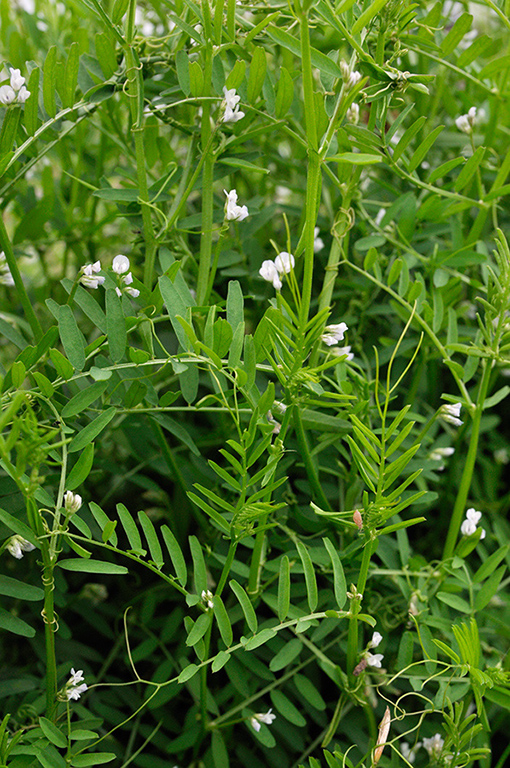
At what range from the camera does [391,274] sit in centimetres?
57

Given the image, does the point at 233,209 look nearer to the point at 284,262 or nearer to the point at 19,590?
the point at 284,262

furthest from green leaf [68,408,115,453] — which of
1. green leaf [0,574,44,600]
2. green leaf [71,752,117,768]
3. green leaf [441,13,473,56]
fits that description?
green leaf [441,13,473,56]


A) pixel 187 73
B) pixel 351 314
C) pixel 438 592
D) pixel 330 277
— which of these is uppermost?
pixel 187 73

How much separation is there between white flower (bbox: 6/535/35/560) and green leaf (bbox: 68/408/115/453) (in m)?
0.07

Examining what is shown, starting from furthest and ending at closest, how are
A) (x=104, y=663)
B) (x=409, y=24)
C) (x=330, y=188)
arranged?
(x=330, y=188) < (x=104, y=663) < (x=409, y=24)

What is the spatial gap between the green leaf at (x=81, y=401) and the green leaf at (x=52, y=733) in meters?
0.21

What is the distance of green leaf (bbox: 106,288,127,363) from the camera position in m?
0.47

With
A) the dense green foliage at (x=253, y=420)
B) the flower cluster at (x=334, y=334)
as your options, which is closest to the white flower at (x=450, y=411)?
the dense green foliage at (x=253, y=420)

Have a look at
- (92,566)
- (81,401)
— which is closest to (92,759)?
(92,566)

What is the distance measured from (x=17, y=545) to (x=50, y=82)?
361 mm

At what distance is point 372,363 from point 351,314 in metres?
0.06

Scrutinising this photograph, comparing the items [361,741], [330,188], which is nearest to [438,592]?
[361,741]

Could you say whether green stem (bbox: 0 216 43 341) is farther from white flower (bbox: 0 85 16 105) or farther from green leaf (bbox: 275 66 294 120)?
green leaf (bbox: 275 66 294 120)

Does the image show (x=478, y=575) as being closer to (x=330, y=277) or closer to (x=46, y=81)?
(x=330, y=277)
